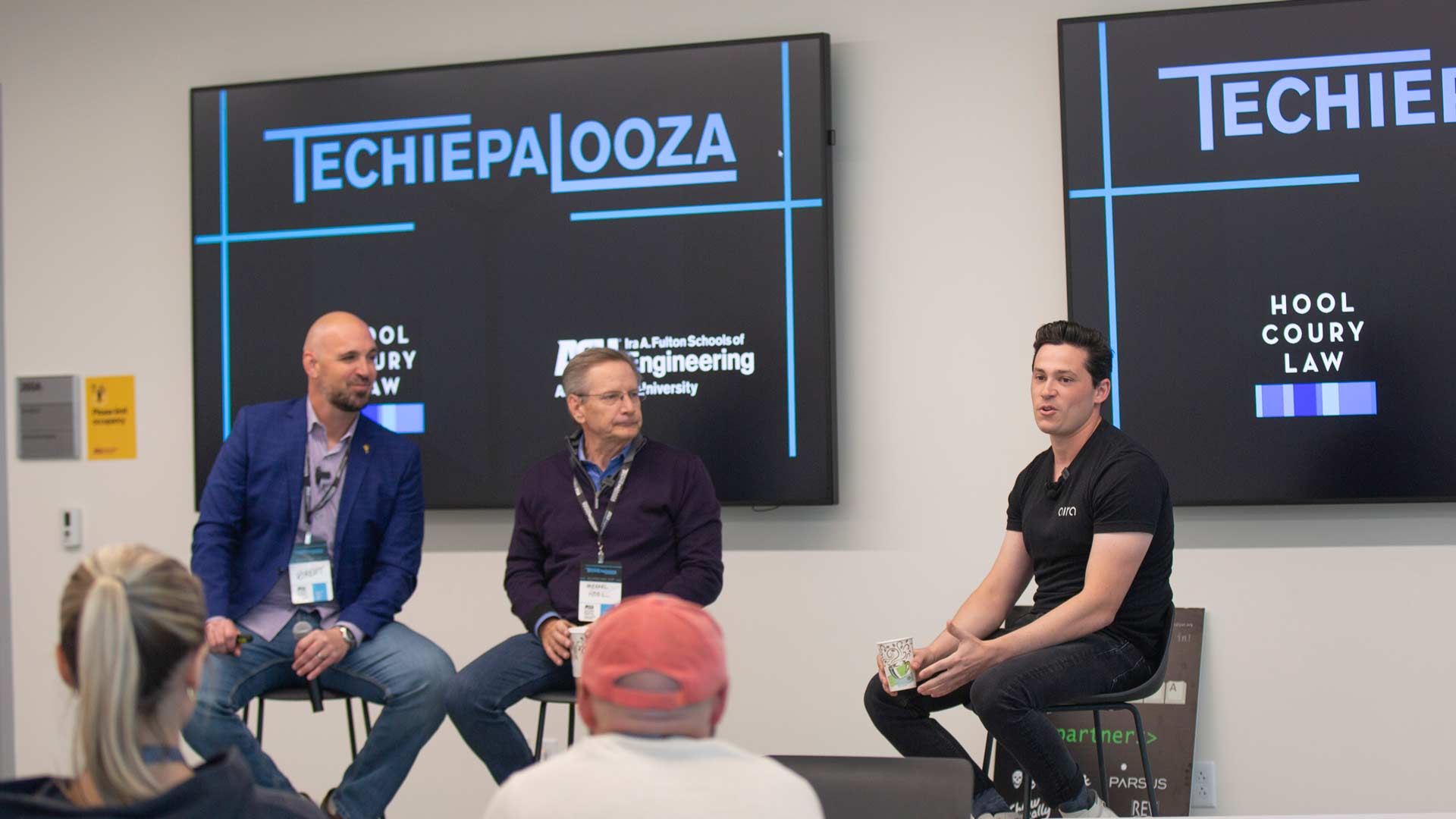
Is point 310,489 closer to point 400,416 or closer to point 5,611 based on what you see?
point 400,416

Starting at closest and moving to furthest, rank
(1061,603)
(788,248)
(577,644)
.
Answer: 1. (1061,603)
2. (577,644)
3. (788,248)

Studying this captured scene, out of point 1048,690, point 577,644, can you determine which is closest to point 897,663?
→ point 1048,690

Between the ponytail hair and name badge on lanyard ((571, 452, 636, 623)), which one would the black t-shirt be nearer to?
name badge on lanyard ((571, 452, 636, 623))

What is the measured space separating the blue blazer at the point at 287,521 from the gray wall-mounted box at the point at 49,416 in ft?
4.19

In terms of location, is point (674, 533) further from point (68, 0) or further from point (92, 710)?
point (68, 0)

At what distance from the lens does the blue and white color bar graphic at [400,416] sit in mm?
3982

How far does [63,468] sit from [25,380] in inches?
13.2

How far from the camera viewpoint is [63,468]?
4.32 metres

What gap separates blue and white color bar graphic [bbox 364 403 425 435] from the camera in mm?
3982

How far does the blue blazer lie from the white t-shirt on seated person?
2.15 meters

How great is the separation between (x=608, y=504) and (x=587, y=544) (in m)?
0.12

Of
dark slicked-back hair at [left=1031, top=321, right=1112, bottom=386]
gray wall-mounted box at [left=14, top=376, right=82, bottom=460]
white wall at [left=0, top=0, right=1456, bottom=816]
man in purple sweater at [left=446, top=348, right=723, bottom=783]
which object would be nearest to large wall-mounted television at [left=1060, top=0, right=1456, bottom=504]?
white wall at [left=0, top=0, right=1456, bottom=816]

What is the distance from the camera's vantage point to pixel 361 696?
3.23m

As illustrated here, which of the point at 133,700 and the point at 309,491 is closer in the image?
the point at 133,700
